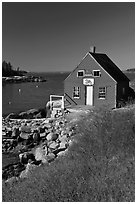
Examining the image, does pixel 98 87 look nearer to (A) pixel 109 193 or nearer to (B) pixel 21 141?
(B) pixel 21 141

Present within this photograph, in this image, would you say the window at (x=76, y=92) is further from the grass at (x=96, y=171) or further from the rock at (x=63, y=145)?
the grass at (x=96, y=171)

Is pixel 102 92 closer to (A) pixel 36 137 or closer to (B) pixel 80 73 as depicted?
(B) pixel 80 73

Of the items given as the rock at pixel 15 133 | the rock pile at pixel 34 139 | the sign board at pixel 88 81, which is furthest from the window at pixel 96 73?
the rock at pixel 15 133

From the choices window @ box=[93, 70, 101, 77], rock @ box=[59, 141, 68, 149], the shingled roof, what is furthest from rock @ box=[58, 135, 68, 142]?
the shingled roof

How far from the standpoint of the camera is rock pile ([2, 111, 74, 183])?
719 cm

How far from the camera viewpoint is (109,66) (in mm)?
10500

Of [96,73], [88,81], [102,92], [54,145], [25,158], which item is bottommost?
[25,158]

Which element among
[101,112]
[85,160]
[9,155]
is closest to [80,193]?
[85,160]

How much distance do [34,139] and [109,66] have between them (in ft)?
13.0

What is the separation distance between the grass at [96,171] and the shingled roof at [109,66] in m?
5.51

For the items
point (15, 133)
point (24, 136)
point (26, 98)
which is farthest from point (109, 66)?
point (26, 98)

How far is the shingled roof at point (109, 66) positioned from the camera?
394 inches

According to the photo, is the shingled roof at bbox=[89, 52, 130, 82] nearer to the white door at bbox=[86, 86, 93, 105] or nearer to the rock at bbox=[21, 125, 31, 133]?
the white door at bbox=[86, 86, 93, 105]

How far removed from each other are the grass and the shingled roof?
5.51m
